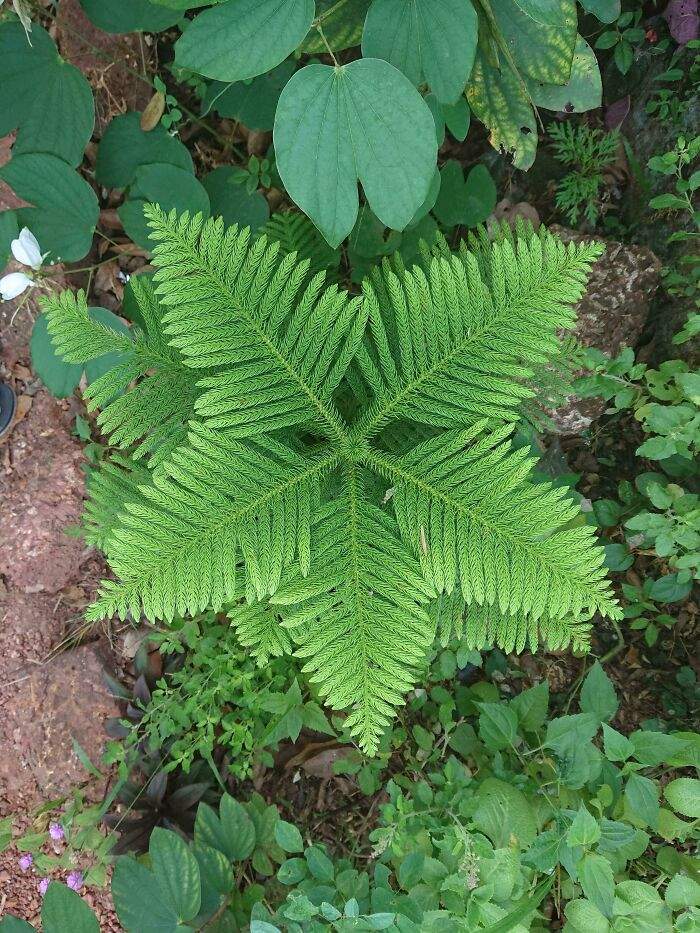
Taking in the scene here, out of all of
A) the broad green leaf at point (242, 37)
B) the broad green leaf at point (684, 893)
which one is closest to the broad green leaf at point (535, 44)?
the broad green leaf at point (242, 37)

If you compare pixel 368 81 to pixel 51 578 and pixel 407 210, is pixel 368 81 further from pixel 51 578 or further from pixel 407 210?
pixel 51 578

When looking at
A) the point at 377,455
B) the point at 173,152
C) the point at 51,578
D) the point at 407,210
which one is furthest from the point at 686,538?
the point at 51,578

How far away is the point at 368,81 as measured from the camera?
3.83 ft

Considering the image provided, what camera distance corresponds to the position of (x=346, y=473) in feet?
4.67

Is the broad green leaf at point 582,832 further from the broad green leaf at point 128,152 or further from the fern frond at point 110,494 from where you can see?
the broad green leaf at point 128,152

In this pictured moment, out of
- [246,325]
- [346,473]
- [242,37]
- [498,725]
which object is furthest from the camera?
[498,725]

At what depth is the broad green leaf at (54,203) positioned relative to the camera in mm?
1820

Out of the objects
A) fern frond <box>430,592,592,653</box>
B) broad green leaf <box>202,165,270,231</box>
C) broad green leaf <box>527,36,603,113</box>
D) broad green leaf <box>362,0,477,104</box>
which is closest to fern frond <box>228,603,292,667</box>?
fern frond <box>430,592,592,653</box>

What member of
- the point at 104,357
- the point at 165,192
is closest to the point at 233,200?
the point at 165,192

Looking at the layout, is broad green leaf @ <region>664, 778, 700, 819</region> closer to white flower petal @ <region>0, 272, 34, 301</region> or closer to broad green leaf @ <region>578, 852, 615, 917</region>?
broad green leaf @ <region>578, 852, 615, 917</region>

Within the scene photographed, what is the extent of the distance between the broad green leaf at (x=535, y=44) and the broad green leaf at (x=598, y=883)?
5.34ft

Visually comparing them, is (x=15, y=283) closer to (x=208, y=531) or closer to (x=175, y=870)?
(x=208, y=531)

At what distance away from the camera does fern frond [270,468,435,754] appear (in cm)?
121

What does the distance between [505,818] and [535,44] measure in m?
1.75
